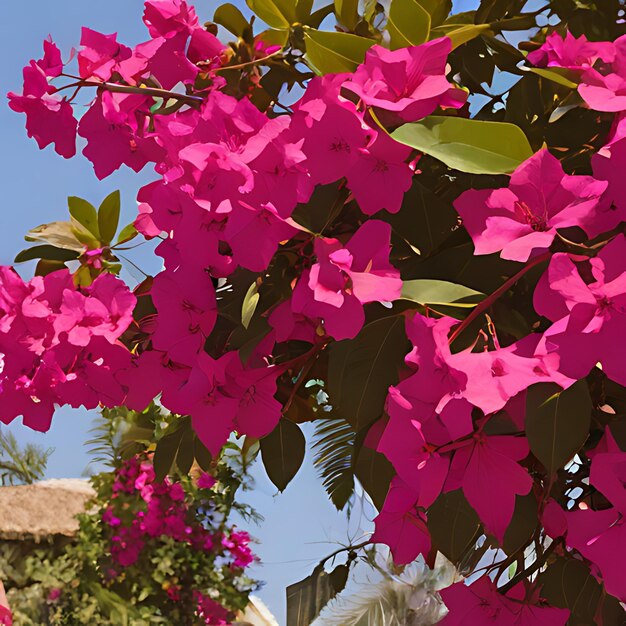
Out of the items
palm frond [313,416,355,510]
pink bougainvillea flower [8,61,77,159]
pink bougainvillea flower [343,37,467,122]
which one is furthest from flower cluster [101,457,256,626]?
pink bougainvillea flower [343,37,467,122]

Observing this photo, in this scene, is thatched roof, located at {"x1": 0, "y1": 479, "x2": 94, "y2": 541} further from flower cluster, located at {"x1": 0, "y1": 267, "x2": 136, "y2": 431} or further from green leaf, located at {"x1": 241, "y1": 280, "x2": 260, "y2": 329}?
green leaf, located at {"x1": 241, "y1": 280, "x2": 260, "y2": 329}

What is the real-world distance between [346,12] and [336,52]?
136mm

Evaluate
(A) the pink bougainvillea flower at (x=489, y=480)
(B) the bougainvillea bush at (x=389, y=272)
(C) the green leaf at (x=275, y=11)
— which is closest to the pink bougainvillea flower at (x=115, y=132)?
(B) the bougainvillea bush at (x=389, y=272)

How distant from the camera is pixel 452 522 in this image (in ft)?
1.57

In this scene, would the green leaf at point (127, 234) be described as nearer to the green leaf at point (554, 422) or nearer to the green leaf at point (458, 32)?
the green leaf at point (458, 32)

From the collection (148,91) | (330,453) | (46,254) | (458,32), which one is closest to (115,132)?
(148,91)

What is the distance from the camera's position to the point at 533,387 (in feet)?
1.25

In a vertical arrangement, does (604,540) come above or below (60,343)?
below

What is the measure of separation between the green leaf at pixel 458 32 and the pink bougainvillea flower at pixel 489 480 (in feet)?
0.72

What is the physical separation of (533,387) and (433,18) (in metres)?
0.25

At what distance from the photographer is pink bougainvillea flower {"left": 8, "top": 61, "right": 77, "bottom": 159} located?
613 mm

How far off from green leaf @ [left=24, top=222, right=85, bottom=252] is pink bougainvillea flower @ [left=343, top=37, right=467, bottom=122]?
1.24 ft

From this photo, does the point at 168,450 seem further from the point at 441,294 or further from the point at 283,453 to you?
the point at 441,294

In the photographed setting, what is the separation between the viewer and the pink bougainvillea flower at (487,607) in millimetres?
499
